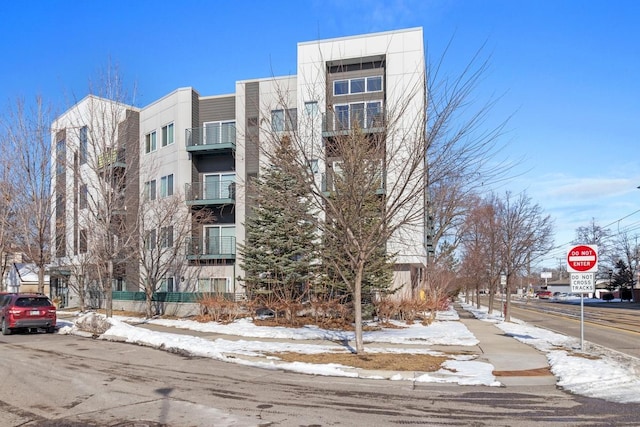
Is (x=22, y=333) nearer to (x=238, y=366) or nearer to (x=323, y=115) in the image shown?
(x=238, y=366)

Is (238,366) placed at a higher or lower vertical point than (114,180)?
lower

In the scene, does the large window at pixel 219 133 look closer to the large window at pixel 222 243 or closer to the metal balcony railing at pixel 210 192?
the metal balcony railing at pixel 210 192

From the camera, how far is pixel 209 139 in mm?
31781

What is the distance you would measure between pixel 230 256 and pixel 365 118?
57.7 feet

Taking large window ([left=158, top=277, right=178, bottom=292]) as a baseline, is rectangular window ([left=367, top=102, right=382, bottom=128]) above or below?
above

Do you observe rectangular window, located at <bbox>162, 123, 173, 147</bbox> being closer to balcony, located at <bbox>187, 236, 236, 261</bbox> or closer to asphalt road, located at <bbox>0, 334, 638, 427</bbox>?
balcony, located at <bbox>187, 236, 236, 261</bbox>

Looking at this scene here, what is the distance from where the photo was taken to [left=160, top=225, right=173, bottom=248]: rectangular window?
2781 cm

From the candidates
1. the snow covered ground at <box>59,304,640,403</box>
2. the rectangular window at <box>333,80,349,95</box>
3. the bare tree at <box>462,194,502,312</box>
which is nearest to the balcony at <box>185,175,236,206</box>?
the rectangular window at <box>333,80,349,95</box>

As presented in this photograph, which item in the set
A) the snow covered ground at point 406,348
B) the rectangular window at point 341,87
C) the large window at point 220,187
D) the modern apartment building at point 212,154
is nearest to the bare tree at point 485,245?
the modern apartment building at point 212,154

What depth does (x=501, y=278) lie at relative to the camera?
27.3 m

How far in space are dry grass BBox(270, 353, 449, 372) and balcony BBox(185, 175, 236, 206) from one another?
17.9 meters

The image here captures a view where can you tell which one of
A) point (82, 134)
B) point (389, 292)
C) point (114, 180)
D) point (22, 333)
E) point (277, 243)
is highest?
point (82, 134)

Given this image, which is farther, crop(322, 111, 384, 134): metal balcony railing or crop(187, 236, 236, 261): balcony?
crop(187, 236, 236, 261): balcony

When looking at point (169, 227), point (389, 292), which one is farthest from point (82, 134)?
point (389, 292)
